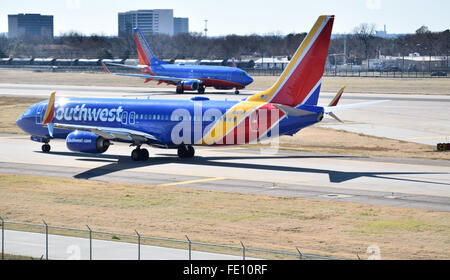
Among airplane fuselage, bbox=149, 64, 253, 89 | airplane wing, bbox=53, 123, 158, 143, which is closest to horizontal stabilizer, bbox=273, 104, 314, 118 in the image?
airplane wing, bbox=53, 123, 158, 143

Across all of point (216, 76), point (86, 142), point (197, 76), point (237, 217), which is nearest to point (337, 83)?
point (216, 76)

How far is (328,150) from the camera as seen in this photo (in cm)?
6278

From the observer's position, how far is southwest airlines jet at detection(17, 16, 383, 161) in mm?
50094

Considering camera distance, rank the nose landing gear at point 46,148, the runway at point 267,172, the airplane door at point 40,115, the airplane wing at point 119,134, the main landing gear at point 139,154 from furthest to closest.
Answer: the nose landing gear at point 46,148
the airplane door at point 40,115
the main landing gear at point 139,154
the airplane wing at point 119,134
the runway at point 267,172

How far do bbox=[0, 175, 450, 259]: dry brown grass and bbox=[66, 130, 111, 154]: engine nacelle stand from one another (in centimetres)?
837

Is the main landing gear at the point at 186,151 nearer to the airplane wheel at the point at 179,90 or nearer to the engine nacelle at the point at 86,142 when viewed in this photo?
the engine nacelle at the point at 86,142

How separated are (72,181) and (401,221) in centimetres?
2216

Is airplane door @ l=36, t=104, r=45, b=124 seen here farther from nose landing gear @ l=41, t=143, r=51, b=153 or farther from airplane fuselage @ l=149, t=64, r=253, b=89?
airplane fuselage @ l=149, t=64, r=253, b=89

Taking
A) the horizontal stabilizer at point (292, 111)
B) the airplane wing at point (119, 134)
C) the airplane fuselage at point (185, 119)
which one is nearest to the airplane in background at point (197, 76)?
the airplane fuselage at point (185, 119)

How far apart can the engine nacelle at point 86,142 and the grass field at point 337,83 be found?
87020 mm

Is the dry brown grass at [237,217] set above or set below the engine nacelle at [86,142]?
below

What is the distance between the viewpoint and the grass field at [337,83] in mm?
137500

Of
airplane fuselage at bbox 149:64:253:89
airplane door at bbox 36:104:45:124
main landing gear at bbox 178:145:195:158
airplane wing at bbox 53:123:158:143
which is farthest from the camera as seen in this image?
airplane fuselage at bbox 149:64:253:89
